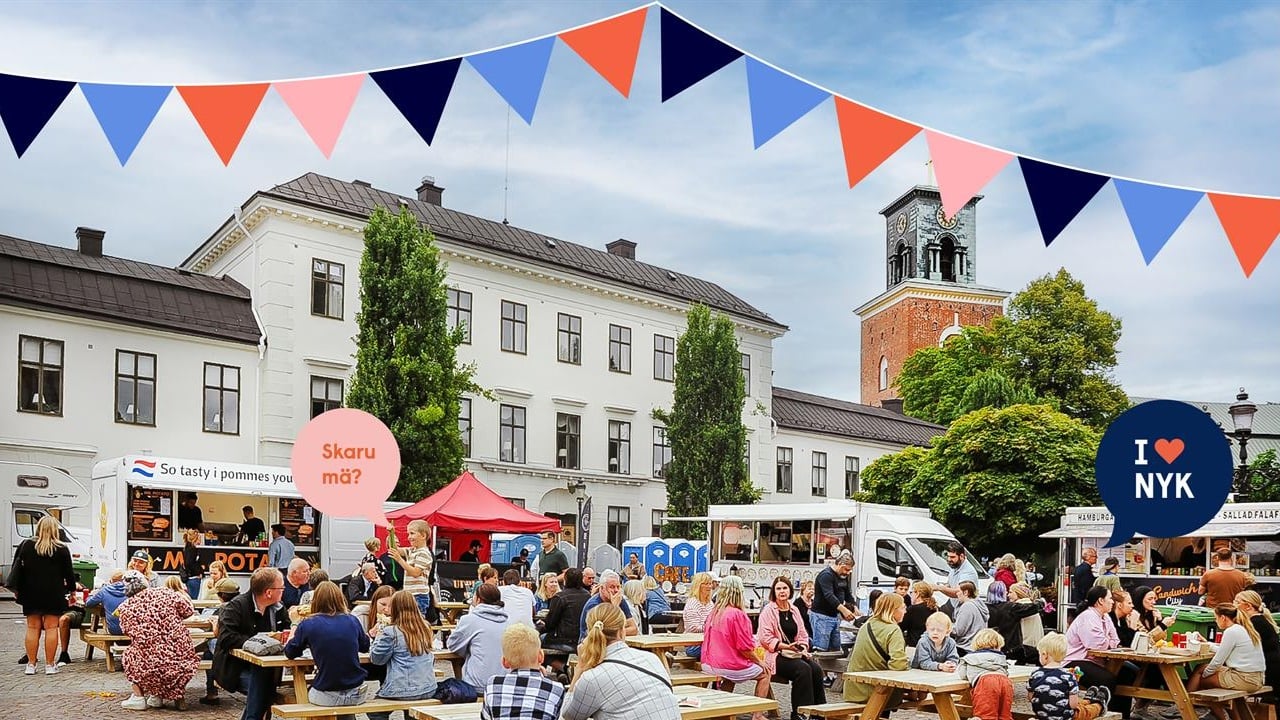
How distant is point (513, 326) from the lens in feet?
111

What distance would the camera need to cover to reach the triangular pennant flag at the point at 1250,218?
994cm

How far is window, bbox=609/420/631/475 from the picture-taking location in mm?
36406

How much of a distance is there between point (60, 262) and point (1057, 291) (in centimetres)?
3806

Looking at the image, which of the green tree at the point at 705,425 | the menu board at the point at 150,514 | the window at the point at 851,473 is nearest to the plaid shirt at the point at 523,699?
the menu board at the point at 150,514

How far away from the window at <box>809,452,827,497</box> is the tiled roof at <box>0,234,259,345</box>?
72.1 ft

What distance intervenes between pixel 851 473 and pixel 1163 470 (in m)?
36.4

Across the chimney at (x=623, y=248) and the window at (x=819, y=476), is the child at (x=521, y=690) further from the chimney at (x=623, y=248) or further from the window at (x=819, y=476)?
the window at (x=819, y=476)

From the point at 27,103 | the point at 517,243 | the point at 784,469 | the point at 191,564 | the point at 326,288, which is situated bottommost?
the point at 191,564

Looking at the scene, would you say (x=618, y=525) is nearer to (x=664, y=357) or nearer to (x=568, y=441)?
(x=568, y=441)

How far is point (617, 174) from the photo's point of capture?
1342cm

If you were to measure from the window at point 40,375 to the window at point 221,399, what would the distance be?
335cm

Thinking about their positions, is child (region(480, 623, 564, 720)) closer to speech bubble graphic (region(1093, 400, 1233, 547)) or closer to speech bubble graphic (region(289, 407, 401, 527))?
speech bubble graphic (region(289, 407, 401, 527))

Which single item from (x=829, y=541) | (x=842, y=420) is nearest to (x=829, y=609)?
(x=829, y=541)

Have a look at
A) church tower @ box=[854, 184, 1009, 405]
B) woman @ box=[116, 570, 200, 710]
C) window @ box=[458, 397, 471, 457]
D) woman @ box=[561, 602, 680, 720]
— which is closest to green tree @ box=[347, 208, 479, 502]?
window @ box=[458, 397, 471, 457]
